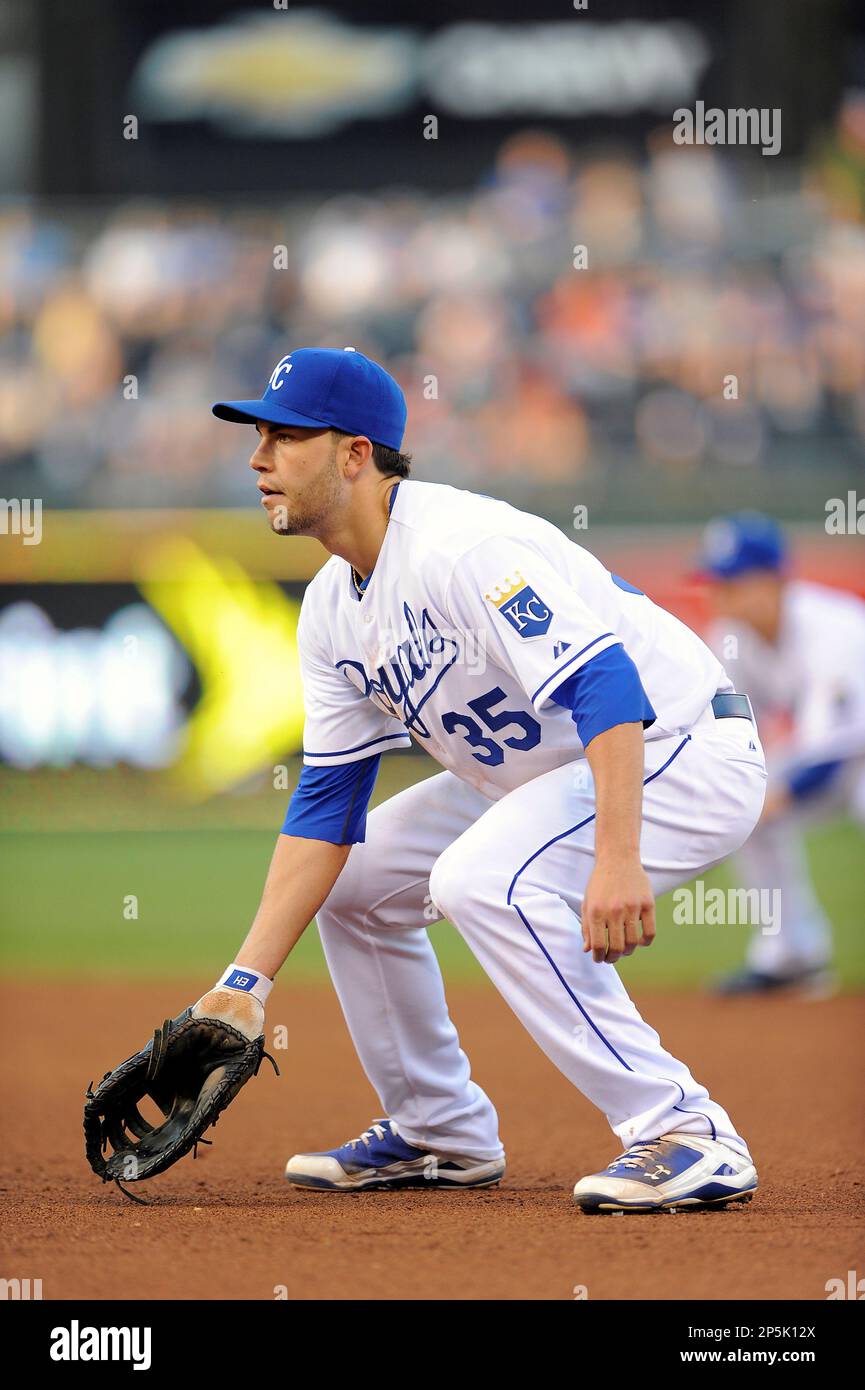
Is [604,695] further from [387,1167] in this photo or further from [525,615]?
[387,1167]

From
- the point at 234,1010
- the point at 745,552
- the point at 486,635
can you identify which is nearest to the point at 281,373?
the point at 486,635

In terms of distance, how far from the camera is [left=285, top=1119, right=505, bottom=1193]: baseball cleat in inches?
131

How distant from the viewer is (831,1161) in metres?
3.60

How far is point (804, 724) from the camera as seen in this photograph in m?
6.53

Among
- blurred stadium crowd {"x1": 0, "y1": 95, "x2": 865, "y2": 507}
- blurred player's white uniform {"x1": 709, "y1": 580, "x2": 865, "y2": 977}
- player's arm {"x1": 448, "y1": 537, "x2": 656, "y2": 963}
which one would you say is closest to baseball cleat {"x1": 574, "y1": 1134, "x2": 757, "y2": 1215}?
player's arm {"x1": 448, "y1": 537, "x2": 656, "y2": 963}

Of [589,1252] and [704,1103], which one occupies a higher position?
[704,1103]

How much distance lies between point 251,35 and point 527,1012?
1291 centimetres

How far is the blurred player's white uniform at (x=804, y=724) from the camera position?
636 centimetres

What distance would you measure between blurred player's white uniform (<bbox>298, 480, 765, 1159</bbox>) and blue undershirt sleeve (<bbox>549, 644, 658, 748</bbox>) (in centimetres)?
2

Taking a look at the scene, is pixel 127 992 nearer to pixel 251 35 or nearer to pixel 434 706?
pixel 434 706
